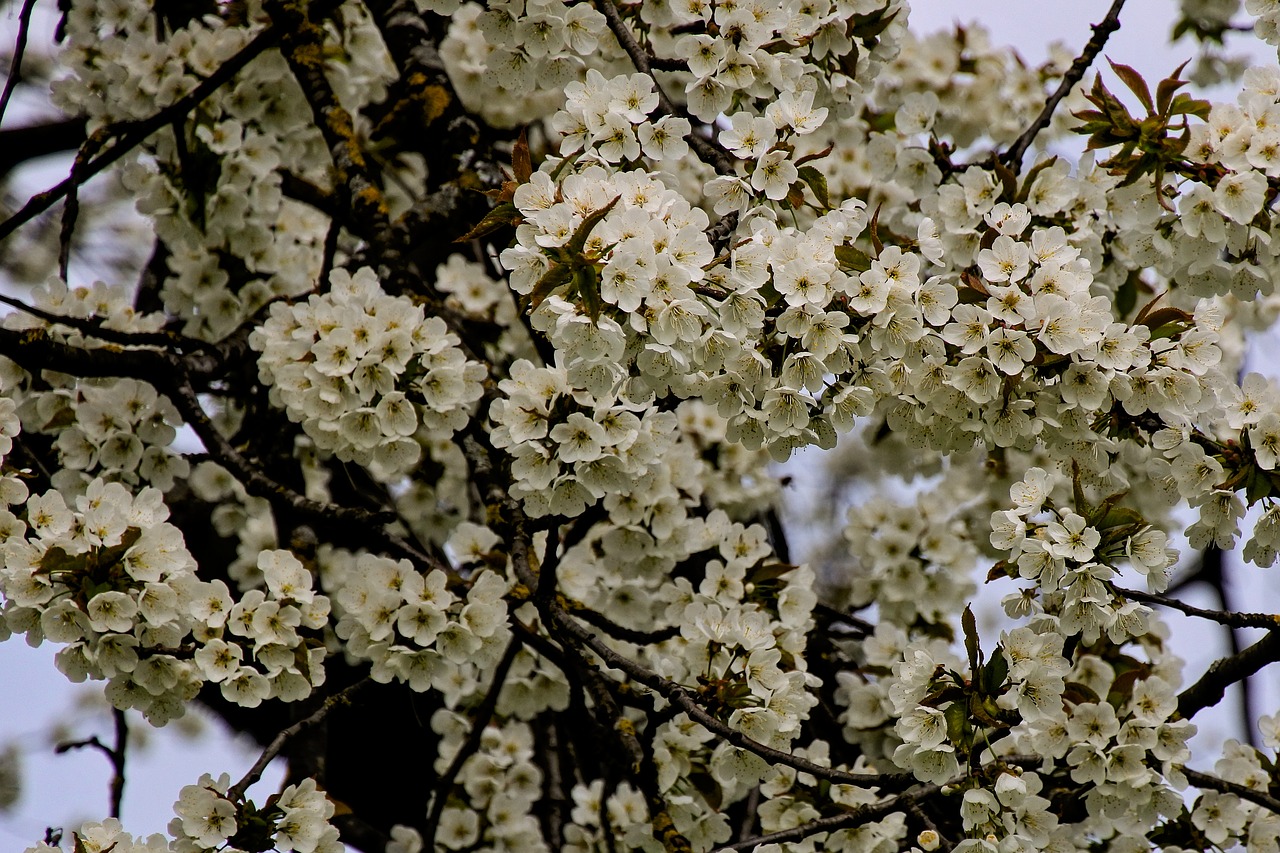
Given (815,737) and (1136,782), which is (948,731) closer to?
(1136,782)

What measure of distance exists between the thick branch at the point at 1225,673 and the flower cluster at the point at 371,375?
1725mm

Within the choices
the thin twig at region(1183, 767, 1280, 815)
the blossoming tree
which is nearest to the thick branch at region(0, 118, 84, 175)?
the blossoming tree

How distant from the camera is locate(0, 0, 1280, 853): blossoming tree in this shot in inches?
89.1

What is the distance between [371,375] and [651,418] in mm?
653

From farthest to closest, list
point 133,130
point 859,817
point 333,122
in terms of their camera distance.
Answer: point 333,122
point 133,130
point 859,817

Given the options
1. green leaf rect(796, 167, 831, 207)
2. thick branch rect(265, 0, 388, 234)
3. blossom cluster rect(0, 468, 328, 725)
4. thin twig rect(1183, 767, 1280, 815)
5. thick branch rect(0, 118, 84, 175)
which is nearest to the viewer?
blossom cluster rect(0, 468, 328, 725)

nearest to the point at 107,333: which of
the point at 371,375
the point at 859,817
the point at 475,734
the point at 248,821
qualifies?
the point at 371,375

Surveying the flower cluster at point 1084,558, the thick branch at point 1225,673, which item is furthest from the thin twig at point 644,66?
the thick branch at point 1225,673

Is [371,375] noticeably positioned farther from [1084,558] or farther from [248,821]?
[1084,558]

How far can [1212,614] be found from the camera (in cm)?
239

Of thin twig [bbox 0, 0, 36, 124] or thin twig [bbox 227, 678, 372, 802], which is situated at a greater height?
thin twig [bbox 0, 0, 36, 124]

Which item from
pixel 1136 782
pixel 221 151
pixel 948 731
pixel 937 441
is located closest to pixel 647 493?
pixel 937 441

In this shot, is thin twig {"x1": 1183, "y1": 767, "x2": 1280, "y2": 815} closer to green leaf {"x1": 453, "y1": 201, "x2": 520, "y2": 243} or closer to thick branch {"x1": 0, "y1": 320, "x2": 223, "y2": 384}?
green leaf {"x1": 453, "y1": 201, "x2": 520, "y2": 243}

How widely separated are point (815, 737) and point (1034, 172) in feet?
5.61
